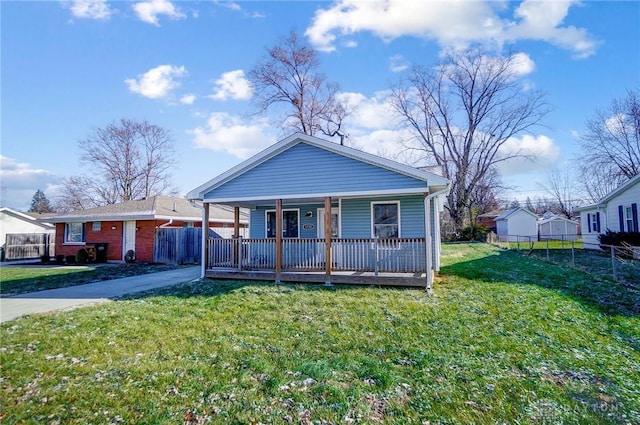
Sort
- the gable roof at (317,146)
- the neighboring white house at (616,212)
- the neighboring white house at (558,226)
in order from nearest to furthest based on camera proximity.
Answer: the gable roof at (317,146), the neighboring white house at (616,212), the neighboring white house at (558,226)

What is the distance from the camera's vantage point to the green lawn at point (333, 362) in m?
3.46

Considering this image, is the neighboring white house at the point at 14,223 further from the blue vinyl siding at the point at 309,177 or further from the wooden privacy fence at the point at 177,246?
the blue vinyl siding at the point at 309,177

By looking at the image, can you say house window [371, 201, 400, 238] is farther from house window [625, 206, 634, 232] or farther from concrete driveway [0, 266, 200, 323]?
house window [625, 206, 634, 232]

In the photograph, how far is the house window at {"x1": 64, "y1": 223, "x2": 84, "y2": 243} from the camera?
63.8 feet

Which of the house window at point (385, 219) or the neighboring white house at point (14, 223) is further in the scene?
the neighboring white house at point (14, 223)

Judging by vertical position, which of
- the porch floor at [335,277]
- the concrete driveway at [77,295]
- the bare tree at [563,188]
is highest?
the bare tree at [563,188]

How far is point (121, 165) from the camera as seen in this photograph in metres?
33.7

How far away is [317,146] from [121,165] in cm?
3093

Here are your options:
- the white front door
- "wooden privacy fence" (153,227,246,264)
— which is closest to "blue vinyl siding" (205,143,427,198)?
"wooden privacy fence" (153,227,246,264)

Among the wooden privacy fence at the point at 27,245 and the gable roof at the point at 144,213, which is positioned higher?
the gable roof at the point at 144,213

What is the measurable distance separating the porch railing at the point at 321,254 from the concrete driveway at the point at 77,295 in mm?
1697

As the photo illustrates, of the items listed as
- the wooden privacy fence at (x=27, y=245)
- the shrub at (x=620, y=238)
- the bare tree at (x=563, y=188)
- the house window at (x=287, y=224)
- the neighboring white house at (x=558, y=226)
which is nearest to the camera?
the house window at (x=287, y=224)

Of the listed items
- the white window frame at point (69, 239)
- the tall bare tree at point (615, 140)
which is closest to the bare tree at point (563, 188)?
the tall bare tree at point (615, 140)

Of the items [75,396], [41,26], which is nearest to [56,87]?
[41,26]
